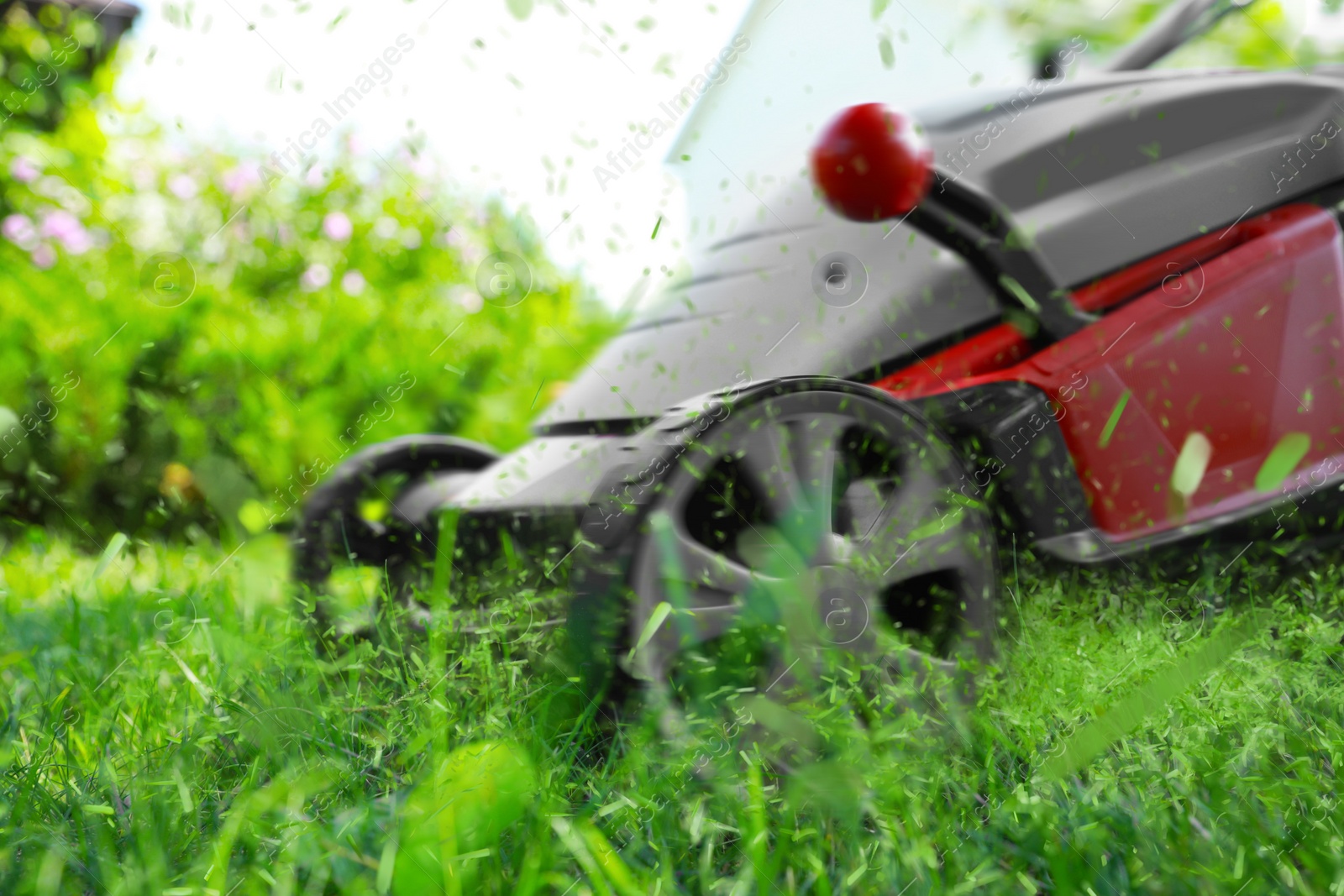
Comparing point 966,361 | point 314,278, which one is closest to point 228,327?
point 314,278

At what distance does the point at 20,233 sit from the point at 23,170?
297 millimetres

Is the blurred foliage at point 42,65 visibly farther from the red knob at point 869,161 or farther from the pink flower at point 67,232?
the red knob at point 869,161

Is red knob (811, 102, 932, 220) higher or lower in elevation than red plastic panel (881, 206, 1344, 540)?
higher

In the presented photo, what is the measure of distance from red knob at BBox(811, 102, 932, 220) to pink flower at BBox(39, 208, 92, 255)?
329 cm

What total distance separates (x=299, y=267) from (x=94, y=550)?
1380mm

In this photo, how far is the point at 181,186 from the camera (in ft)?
12.8

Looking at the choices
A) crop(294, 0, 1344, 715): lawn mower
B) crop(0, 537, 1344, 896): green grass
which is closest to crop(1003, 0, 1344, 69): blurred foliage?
crop(294, 0, 1344, 715): lawn mower

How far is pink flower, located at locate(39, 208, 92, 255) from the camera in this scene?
143 inches

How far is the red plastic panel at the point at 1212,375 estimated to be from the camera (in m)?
1.67

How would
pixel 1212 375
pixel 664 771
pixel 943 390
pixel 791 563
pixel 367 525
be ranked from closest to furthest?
→ 1. pixel 664 771
2. pixel 791 563
3. pixel 943 390
4. pixel 1212 375
5. pixel 367 525

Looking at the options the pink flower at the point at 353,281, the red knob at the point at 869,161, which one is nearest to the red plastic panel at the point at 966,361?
the red knob at the point at 869,161

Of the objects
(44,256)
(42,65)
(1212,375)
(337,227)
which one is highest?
(42,65)

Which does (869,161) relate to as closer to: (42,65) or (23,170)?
(23,170)

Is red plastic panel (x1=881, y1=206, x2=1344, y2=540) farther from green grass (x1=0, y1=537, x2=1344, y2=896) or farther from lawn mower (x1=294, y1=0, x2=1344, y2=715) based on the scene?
green grass (x1=0, y1=537, x2=1344, y2=896)
